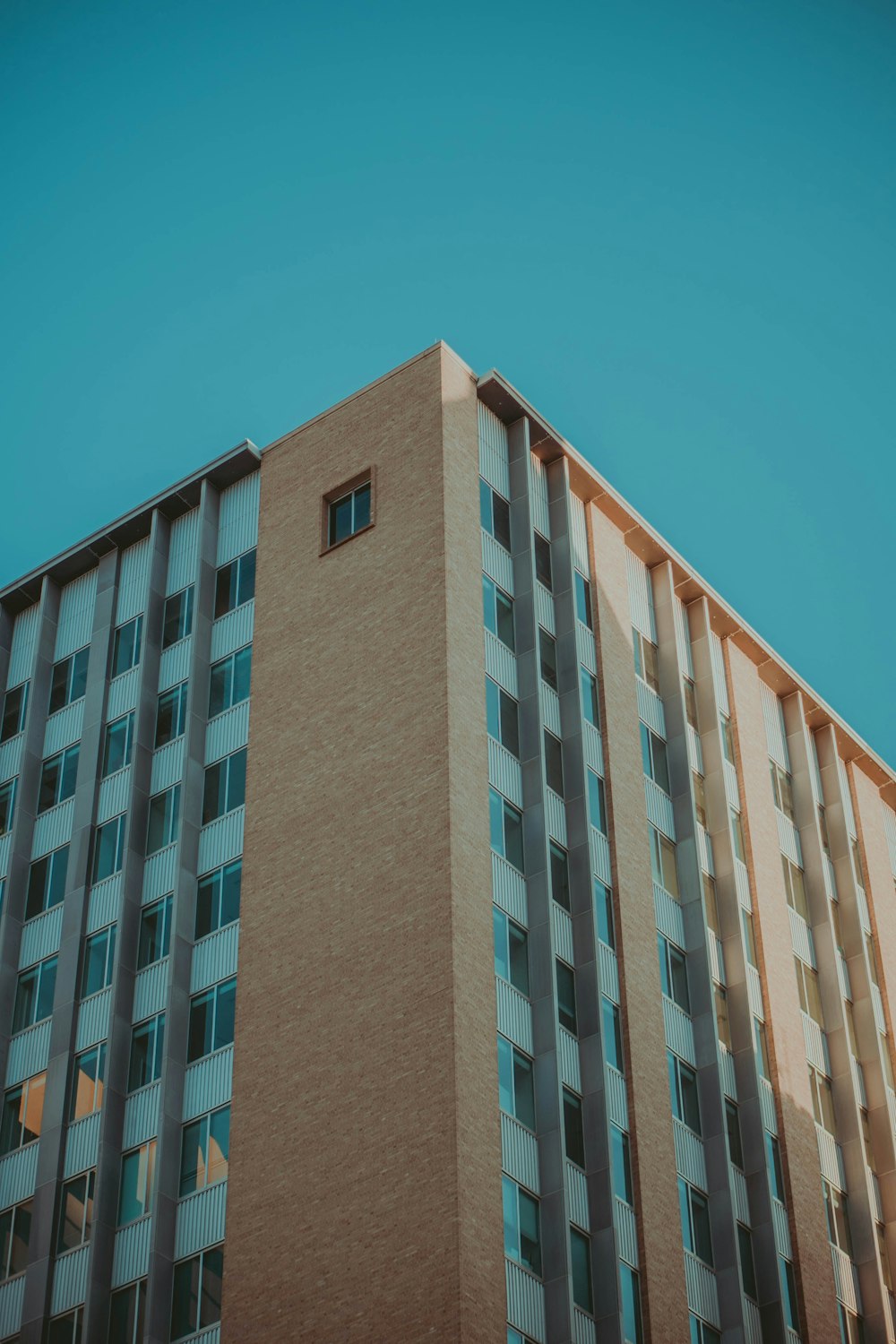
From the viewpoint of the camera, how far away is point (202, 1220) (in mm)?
44469

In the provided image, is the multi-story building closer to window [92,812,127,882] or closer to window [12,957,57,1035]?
window [12,957,57,1035]

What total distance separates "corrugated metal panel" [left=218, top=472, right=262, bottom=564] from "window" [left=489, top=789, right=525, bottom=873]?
12533 mm

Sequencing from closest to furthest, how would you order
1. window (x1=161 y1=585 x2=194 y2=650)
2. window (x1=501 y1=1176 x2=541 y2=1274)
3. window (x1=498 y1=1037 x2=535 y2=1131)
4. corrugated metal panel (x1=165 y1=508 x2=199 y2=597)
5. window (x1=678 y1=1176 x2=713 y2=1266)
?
window (x1=501 y1=1176 x2=541 y2=1274) → window (x1=498 y1=1037 x2=535 y2=1131) → window (x1=678 y1=1176 x2=713 y2=1266) → window (x1=161 y1=585 x2=194 y2=650) → corrugated metal panel (x1=165 y1=508 x2=199 y2=597)

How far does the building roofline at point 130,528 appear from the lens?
57938 mm

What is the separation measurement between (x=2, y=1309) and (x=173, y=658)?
18.8m

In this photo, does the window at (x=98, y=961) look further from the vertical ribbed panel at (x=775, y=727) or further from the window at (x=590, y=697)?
the vertical ribbed panel at (x=775, y=727)

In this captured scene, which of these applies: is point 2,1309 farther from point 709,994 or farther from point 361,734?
point 709,994

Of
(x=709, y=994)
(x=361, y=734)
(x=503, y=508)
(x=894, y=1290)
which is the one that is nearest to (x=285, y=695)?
(x=361, y=734)

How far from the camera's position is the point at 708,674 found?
6031 centimetres

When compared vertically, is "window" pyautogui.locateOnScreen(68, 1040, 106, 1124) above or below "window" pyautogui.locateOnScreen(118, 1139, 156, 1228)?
above

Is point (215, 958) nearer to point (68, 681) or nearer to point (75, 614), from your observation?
point (68, 681)

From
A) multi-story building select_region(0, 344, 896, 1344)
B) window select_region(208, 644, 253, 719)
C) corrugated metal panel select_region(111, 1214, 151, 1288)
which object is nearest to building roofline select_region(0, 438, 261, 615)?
multi-story building select_region(0, 344, 896, 1344)

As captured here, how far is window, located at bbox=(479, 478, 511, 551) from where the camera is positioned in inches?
2135

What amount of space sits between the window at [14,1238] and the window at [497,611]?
63.1 ft
